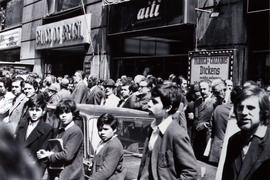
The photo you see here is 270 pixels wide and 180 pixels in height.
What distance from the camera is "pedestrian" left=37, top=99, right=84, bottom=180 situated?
4.70 m

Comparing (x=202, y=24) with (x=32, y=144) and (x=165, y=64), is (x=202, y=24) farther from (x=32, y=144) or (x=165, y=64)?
(x=32, y=144)

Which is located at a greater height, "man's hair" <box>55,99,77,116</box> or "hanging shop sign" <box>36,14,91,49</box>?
"hanging shop sign" <box>36,14,91,49</box>

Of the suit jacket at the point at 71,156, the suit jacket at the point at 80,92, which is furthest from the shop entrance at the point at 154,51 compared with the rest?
the suit jacket at the point at 71,156

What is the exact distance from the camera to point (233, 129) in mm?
4230

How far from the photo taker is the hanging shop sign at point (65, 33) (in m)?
16.4

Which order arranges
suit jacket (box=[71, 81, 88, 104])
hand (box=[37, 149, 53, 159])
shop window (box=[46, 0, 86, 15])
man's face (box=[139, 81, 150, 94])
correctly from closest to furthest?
hand (box=[37, 149, 53, 159]) → man's face (box=[139, 81, 150, 94]) → suit jacket (box=[71, 81, 88, 104]) → shop window (box=[46, 0, 86, 15])

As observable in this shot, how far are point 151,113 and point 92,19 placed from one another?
13.1 m

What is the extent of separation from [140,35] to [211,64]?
4213mm

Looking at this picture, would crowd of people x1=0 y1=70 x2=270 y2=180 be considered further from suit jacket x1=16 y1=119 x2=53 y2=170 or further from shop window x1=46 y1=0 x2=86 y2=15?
shop window x1=46 y1=0 x2=86 y2=15

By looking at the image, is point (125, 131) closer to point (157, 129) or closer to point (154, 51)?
point (157, 129)

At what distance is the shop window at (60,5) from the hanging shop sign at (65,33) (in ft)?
2.63

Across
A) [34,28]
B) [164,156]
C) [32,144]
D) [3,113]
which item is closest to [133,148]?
[32,144]

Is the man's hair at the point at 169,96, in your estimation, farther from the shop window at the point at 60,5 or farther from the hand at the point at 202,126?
the shop window at the point at 60,5

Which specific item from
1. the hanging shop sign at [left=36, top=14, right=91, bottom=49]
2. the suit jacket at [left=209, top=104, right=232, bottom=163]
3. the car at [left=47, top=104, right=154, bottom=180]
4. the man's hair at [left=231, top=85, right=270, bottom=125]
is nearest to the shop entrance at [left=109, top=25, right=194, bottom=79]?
the hanging shop sign at [left=36, top=14, right=91, bottom=49]
